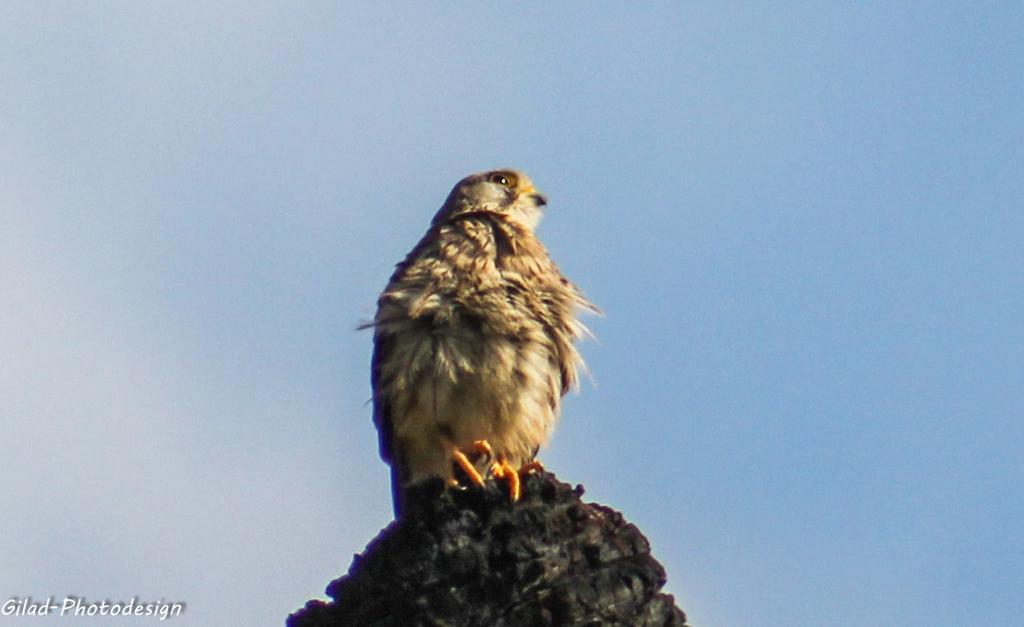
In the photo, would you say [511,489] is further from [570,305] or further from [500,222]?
[500,222]

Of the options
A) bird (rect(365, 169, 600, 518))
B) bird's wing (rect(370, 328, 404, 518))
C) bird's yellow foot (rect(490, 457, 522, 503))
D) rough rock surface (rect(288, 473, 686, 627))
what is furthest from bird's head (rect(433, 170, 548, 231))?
rough rock surface (rect(288, 473, 686, 627))

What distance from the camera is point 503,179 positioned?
763cm

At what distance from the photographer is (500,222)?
6840 millimetres

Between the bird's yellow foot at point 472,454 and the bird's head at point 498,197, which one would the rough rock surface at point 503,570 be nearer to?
the bird's yellow foot at point 472,454

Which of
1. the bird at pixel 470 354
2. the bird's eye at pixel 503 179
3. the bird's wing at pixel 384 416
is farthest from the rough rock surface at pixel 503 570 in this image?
the bird's eye at pixel 503 179

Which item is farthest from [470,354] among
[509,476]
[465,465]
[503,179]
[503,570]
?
[503,570]

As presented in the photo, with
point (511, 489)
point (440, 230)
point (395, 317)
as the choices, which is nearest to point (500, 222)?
point (440, 230)

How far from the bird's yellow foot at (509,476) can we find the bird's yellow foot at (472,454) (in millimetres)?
67

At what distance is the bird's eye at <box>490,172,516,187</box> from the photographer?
7613 mm

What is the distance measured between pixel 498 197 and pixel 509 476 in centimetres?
287

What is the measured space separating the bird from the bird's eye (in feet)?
3.08

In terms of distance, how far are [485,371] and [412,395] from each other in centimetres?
33

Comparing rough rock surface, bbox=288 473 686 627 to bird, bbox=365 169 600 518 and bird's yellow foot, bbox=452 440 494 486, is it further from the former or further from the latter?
bird, bbox=365 169 600 518

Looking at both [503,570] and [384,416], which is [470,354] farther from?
[503,570]
